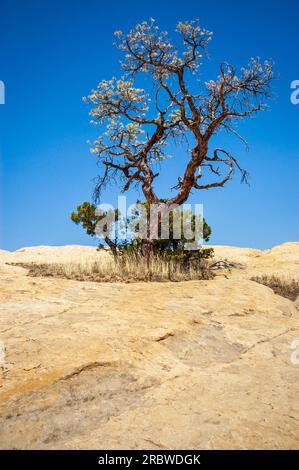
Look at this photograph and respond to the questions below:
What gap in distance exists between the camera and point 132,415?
3.76 m

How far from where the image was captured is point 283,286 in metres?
12.4

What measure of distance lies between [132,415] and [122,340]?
164 centimetres

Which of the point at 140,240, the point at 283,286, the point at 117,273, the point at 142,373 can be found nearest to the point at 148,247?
the point at 140,240

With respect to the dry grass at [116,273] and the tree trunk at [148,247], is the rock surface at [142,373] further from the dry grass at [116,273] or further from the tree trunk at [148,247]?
the tree trunk at [148,247]

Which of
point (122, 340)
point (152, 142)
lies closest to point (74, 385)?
point (122, 340)

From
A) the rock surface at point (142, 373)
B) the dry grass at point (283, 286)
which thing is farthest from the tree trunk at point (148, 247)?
the rock surface at point (142, 373)

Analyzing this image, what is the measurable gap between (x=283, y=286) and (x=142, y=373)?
8.84m

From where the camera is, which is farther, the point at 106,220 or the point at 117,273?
the point at 106,220

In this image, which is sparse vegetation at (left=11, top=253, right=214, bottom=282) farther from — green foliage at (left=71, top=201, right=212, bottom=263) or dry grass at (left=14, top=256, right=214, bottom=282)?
green foliage at (left=71, top=201, right=212, bottom=263)

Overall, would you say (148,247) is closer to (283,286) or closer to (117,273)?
(117,273)

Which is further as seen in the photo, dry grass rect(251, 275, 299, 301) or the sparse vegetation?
dry grass rect(251, 275, 299, 301)

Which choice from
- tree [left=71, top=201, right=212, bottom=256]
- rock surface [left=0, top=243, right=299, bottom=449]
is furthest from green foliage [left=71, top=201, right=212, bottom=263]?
rock surface [left=0, top=243, right=299, bottom=449]

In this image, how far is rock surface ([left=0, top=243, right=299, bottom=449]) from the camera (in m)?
3.48

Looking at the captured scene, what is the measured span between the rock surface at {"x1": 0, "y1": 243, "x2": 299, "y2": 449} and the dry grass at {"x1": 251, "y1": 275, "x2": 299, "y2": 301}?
3.33 m
